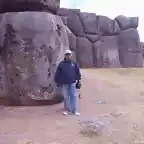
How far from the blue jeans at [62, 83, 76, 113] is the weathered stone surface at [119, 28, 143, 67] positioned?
10523mm

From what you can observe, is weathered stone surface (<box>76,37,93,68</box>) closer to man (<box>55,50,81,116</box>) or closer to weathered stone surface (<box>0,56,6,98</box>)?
weathered stone surface (<box>0,56,6,98</box>)

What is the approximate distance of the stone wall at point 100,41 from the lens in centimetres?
1662

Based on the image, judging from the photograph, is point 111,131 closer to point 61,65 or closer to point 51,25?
point 61,65

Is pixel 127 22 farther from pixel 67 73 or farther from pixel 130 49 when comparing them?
pixel 67 73

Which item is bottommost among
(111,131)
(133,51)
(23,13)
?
(111,131)

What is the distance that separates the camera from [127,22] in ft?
58.1

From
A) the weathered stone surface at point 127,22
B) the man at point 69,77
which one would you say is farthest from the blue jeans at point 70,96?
the weathered stone surface at point 127,22

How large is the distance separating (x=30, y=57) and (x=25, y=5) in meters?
1.63

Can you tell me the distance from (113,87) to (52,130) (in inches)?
201

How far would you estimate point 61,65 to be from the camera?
691 cm

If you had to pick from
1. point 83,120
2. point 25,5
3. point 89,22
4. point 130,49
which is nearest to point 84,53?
point 89,22

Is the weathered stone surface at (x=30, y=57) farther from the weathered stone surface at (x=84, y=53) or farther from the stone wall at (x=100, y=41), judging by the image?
the weathered stone surface at (x=84, y=53)

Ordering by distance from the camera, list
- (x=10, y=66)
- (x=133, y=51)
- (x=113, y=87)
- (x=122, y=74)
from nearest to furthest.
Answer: (x=10, y=66), (x=113, y=87), (x=122, y=74), (x=133, y=51)

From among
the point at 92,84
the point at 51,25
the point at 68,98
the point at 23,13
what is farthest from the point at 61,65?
the point at 92,84
